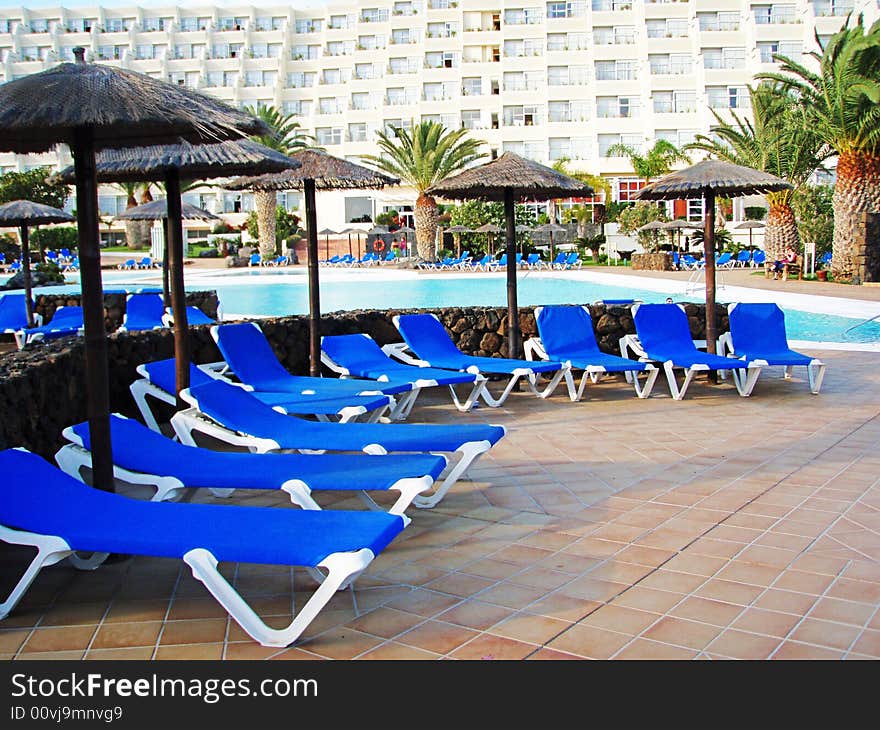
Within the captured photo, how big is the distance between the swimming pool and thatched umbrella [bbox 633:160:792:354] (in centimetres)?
397

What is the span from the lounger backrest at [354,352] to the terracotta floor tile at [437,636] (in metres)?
4.63

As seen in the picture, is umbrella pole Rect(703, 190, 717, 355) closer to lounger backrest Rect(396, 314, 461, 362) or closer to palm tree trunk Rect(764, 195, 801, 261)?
lounger backrest Rect(396, 314, 461, 362)

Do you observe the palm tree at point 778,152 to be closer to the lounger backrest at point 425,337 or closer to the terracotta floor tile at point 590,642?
the lounger backrest at point 425,337

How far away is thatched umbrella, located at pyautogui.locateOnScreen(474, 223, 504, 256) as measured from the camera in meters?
34.9

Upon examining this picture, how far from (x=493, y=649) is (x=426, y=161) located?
34.3 m

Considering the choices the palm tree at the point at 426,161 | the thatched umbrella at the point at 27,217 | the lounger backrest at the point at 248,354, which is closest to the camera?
the lounger backrest at the point at 248,354

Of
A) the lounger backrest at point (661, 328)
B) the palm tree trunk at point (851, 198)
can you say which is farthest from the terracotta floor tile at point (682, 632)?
the palm tree trunk at point (851, 198)

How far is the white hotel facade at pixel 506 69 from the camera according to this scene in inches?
1973

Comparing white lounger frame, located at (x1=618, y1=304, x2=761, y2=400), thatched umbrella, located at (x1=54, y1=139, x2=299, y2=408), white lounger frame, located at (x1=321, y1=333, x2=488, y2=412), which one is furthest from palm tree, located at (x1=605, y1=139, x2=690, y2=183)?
thatched umbrella, located at (x1=54, y1=139, x2=299, y2=408)

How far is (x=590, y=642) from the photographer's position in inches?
125
